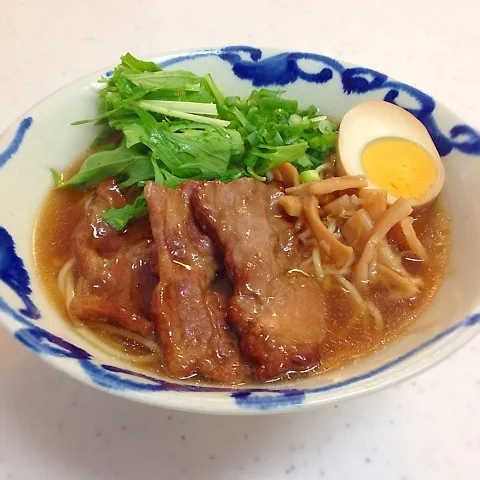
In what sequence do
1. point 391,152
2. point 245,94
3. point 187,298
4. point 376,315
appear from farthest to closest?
point 245,94, point 391,152, point 376,315, point 187,298

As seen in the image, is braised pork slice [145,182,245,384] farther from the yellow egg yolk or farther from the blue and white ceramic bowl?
the yellow egg yolk

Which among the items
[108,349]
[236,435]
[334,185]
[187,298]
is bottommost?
[236,435]

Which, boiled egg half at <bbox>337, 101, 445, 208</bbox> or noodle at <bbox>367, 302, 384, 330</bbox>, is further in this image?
boiled egg half at <bbox>337, 101, 445, 208</bbox>

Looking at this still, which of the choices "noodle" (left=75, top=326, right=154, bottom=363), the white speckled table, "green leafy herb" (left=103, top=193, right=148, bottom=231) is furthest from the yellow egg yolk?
"noodle" (left=75, top=326, right=154, bottom=363)

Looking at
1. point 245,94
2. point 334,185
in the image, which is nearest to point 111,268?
point 334,185

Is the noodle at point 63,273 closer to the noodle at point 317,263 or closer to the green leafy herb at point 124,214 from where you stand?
the green leafy herb at point 124,214

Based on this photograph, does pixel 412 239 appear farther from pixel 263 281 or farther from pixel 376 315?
pixel 263 281
